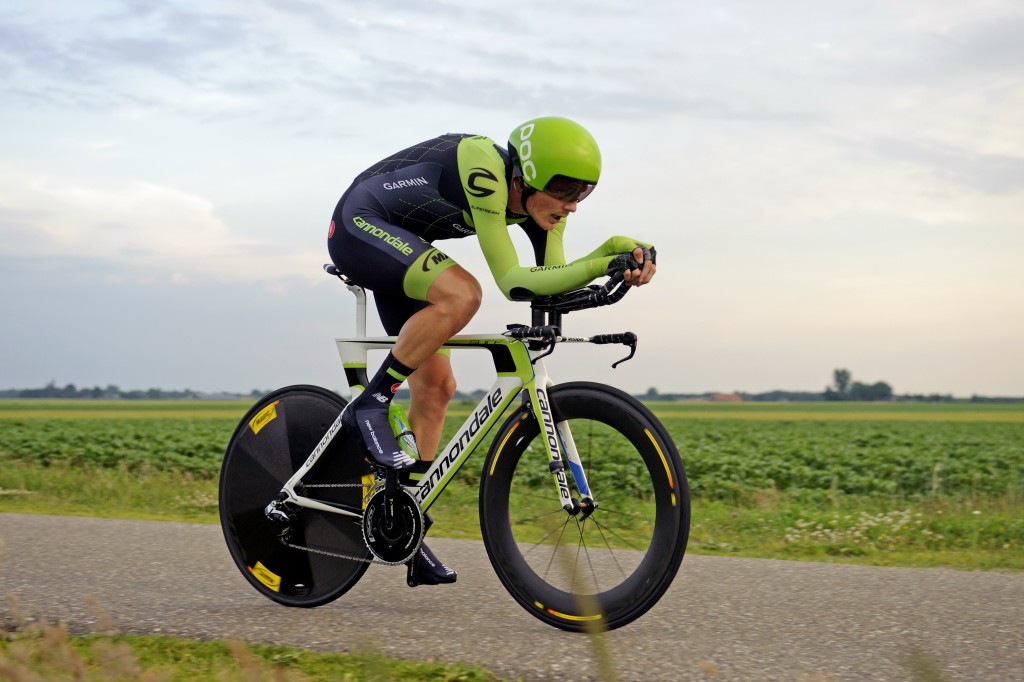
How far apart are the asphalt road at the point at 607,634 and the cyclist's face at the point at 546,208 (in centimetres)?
168

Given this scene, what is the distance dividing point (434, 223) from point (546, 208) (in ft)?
1.69

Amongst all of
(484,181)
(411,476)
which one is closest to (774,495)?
(411,476)

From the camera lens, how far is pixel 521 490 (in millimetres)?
4102

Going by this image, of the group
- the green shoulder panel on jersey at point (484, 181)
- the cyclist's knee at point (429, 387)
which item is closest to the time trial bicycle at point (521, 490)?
the cyclist's knee at point (429, 387)

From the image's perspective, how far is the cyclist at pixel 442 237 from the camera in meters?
3.97

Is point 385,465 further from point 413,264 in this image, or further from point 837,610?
point 837,610

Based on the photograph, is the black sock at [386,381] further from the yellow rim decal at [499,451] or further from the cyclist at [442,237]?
the yellow rim decal at [499,451]

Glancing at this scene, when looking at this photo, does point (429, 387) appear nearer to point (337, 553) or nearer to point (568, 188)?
point (337, 553)

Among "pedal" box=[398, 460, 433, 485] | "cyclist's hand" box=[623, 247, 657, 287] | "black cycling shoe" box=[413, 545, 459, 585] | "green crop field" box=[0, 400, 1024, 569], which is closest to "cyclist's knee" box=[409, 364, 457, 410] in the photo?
"pedal" box=[398, 460, 433, 485]

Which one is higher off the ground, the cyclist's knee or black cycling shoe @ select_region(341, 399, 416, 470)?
the cyclist's knee

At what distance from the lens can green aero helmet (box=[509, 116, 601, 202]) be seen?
3.96m

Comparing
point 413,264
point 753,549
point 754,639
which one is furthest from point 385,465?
point 753,549

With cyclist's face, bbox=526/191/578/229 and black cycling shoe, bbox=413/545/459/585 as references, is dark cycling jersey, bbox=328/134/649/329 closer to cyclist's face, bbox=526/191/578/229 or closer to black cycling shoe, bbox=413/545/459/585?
cyclist's face, bbox=526/191/578/229

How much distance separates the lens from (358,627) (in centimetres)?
422
